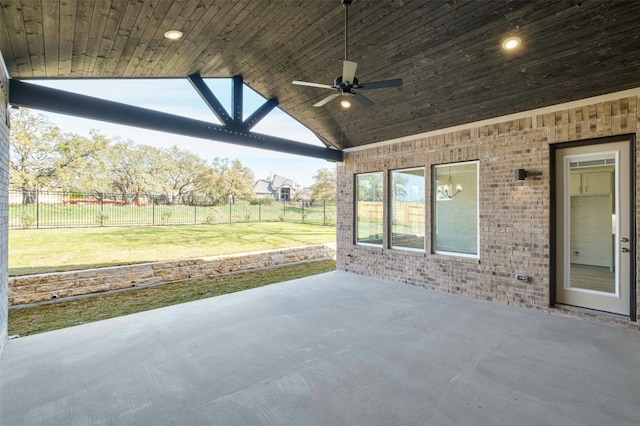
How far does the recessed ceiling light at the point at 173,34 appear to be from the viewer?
137 inches

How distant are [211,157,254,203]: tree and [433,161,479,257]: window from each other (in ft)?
54.8

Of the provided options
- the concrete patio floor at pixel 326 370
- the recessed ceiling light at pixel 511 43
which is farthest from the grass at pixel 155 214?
the recessed ceiling light at pixel 511 43

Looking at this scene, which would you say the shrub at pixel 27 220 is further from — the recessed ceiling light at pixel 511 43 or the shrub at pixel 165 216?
the recessed ceiling light at pixel 511 43

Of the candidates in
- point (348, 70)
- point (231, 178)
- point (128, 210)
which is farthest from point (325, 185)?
point (348, 70)

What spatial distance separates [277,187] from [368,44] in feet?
99.3

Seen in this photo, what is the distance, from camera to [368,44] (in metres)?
4.09

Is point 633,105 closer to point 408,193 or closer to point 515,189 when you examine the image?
point 515,189

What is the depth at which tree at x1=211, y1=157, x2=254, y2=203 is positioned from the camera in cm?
2094

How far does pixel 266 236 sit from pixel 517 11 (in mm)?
10492

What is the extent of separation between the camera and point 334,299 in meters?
5.37

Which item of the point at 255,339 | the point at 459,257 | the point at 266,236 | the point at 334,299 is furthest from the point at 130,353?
the point at 266,236

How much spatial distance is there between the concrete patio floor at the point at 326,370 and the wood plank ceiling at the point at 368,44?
3265mm

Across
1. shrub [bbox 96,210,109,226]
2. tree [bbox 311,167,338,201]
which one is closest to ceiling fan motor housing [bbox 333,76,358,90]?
shrub [bbox 96,210,109,226]

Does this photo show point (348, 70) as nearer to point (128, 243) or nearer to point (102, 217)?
point (128, 243)
